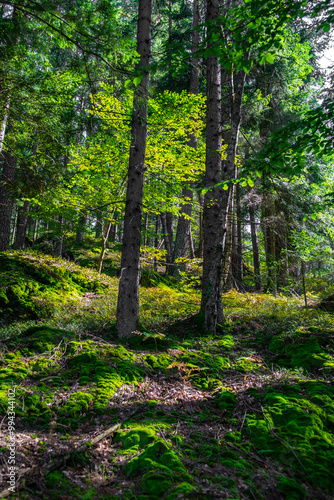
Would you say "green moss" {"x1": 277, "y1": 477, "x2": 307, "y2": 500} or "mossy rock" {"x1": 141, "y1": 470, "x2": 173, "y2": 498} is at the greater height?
"green moss" {"x1": 277, "y1": 477, "x2": 307, "y2": 500}

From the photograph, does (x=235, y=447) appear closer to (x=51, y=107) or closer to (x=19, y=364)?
(x=19, y=364)

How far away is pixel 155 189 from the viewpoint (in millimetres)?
8742

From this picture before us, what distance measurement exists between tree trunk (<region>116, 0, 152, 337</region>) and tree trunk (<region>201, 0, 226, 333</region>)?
59.5 inches

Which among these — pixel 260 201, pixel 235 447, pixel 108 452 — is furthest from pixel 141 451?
pixel 260 201

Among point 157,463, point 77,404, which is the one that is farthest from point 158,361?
point 157,463

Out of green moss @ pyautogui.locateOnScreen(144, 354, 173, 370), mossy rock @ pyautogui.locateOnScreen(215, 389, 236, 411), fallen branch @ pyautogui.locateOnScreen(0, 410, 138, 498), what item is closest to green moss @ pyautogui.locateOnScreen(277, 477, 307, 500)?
mossy rock @ pyautogui.locateOnScreen(215, 389, 236, 411)

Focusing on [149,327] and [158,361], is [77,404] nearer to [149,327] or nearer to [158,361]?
[158,361]

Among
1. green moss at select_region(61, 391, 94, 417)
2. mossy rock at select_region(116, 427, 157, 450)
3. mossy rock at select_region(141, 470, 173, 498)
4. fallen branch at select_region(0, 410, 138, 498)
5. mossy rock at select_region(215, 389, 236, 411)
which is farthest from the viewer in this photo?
mossy rock at select_region(215, 389, 236, 411)

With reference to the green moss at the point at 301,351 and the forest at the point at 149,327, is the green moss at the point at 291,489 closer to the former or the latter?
the forest at the point at 149,327

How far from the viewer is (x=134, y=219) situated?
5566 millimetres

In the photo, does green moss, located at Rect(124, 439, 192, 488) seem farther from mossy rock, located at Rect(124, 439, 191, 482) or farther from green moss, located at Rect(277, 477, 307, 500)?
green moss, located at Rect(277, 477, 307, 500)

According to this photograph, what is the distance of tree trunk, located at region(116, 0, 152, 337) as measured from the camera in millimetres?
5496

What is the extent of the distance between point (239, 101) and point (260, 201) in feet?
21.8

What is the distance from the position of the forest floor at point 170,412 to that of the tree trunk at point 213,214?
24.2 inches
